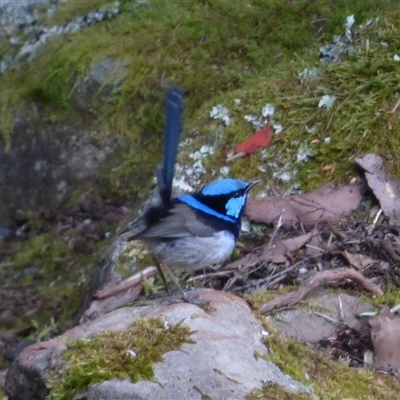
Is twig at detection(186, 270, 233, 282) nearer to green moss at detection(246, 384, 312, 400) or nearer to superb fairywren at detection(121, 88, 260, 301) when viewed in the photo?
superb fairywren at detection(121, 88, 260, 301)

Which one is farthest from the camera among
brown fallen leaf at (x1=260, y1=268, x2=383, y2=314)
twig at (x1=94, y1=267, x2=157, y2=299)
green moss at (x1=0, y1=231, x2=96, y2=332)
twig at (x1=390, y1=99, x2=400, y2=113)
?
green moss at (x1=0, y1=231, x2=96, y2=332)

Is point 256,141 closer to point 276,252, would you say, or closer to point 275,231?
point 275,231

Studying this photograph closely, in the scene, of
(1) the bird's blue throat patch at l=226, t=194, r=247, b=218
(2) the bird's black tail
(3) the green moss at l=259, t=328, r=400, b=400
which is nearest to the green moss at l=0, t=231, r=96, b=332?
(2) the bird's black tail

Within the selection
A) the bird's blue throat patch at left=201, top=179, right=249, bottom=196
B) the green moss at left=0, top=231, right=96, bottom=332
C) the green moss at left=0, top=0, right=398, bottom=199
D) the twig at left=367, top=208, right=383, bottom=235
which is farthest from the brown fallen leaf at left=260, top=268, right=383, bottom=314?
the green moss at left=0, top=231, right=96, bottom=332

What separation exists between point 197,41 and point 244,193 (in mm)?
2304

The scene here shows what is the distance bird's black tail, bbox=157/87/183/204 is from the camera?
4152 millimetres

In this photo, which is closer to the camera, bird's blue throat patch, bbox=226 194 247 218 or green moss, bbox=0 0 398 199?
bird's blue throat patch, bbox=226 194 247 218

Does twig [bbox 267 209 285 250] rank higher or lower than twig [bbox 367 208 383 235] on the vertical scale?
higher

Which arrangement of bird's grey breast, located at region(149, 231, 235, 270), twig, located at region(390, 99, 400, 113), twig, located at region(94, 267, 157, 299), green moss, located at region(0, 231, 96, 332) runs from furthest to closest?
1. green moss, located at region(0, 231, 96, 332)
2. twig, located at region(390, 99, 400, 113)
3. twig, located at region(94, 267, 157, 299)
4. bird's grey breast, located at region(149, 231, 235, 270)

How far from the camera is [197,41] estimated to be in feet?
20.1

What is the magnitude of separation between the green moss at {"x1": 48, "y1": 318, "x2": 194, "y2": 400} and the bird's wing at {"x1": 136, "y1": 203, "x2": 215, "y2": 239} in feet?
3.34

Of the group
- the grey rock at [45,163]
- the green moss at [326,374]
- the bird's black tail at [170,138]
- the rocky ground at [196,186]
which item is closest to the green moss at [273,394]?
the rocky ground at [196,186]

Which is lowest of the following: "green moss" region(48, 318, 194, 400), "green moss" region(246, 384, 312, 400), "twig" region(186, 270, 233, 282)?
"twig" region(186, 270, 233, 282)

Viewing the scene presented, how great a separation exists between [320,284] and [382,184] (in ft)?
3.21
